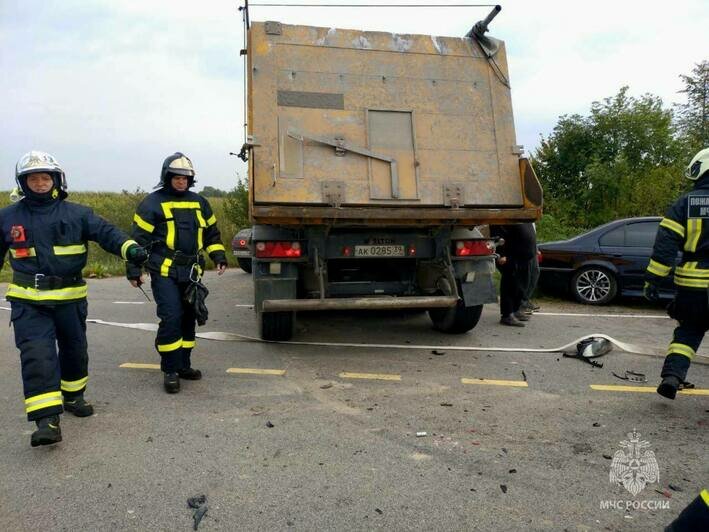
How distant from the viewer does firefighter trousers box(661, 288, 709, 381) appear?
386 centimetres

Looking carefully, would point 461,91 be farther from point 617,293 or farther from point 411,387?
point 617,293

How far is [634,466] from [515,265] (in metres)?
4.03

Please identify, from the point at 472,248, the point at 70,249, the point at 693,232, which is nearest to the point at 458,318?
the point at 472,248

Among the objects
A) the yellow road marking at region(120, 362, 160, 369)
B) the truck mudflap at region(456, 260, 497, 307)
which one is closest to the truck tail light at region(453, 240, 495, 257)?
the truck mudflap at region(456, 260, 497, 307)

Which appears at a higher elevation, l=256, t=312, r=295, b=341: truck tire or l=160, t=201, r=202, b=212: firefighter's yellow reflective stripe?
l=160, t=201, r=202, b=212: firefighter's yellow reflective stripe

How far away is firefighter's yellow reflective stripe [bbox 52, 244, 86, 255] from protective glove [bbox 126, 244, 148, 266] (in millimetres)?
280

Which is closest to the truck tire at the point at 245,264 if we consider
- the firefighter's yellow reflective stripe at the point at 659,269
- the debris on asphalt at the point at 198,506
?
the firefighter's yellow reflective stripe at the point at 659,269

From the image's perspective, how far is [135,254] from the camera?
3.79m

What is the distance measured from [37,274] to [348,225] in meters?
2.54

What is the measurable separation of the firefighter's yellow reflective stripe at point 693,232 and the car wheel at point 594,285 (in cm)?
459

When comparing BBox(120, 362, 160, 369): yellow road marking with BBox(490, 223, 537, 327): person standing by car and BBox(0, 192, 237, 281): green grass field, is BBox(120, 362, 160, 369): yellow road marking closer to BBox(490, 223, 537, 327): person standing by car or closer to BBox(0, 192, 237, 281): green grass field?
BBox(490, 223, 537, 327): person standing by car

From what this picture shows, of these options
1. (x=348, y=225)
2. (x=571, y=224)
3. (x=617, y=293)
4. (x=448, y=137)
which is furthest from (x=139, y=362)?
(x=571, y=224)

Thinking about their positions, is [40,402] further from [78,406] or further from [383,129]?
[383,129]

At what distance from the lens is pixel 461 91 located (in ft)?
18.8
